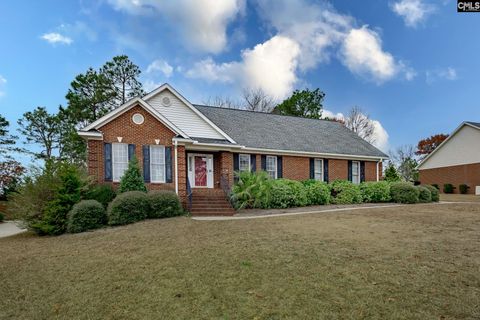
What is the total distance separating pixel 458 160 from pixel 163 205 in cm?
3000

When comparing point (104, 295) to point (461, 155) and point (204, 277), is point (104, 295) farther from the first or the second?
point (461, 155)

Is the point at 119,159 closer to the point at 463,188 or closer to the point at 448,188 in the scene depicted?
the point at 463,188

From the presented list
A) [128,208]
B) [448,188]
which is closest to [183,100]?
[128,208]

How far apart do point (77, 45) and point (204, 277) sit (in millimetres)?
12534

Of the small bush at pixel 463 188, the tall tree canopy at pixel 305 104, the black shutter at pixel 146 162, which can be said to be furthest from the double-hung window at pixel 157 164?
the small bush at pixel 463 188

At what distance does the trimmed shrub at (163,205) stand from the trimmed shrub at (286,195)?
16.1ft

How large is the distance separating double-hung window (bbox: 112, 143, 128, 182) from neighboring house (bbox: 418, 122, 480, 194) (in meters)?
29.4

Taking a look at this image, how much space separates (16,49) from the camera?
523 inches

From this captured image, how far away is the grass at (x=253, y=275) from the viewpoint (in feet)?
14.6

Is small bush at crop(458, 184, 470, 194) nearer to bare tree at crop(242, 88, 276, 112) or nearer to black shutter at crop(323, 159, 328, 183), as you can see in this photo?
black shutter at crop(323, 159, 328, 183)

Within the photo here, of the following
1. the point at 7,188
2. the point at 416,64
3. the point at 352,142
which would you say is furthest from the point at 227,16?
the point at 7,188

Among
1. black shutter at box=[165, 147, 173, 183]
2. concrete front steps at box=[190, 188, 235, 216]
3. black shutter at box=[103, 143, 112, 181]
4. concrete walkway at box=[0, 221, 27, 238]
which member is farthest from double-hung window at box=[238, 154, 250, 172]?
concrete walkway at box=[0, 221, 27, 238]

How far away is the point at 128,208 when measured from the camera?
11.8m

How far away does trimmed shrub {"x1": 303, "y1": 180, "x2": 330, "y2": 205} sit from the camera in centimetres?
1670
